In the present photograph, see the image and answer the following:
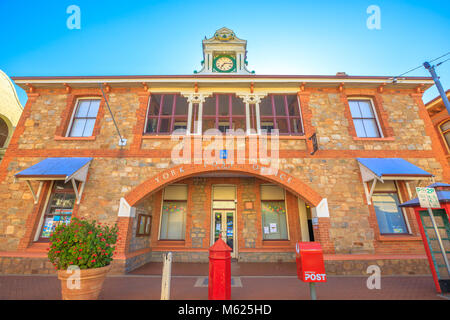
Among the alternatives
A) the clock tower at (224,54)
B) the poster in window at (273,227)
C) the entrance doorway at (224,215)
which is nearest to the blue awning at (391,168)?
the poster in window at (273,227)

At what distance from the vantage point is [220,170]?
25.9 feet

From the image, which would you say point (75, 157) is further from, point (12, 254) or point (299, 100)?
point (299, 100)

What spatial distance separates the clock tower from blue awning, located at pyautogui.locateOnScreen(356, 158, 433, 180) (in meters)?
8.06

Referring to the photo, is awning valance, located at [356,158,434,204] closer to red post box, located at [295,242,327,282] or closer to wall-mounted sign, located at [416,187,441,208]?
wall-mounted sign, located at [416,187,441,208]

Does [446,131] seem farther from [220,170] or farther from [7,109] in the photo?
[7,109]

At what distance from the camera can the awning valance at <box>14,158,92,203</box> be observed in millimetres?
6863

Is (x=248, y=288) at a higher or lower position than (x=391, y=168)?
lower

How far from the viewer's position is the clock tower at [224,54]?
465 inches

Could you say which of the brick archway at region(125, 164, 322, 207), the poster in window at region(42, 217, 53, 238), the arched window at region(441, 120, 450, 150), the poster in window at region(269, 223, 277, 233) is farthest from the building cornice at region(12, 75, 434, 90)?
the poster in window at region(269, 223, 277, 233)

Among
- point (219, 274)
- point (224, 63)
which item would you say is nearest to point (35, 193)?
point (219, 274)

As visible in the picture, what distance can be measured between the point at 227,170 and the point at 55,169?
632 cm

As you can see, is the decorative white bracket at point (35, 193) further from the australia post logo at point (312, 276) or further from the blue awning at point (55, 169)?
the australia post logo at point (312, 276)

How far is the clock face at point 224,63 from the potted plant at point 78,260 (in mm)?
10764
